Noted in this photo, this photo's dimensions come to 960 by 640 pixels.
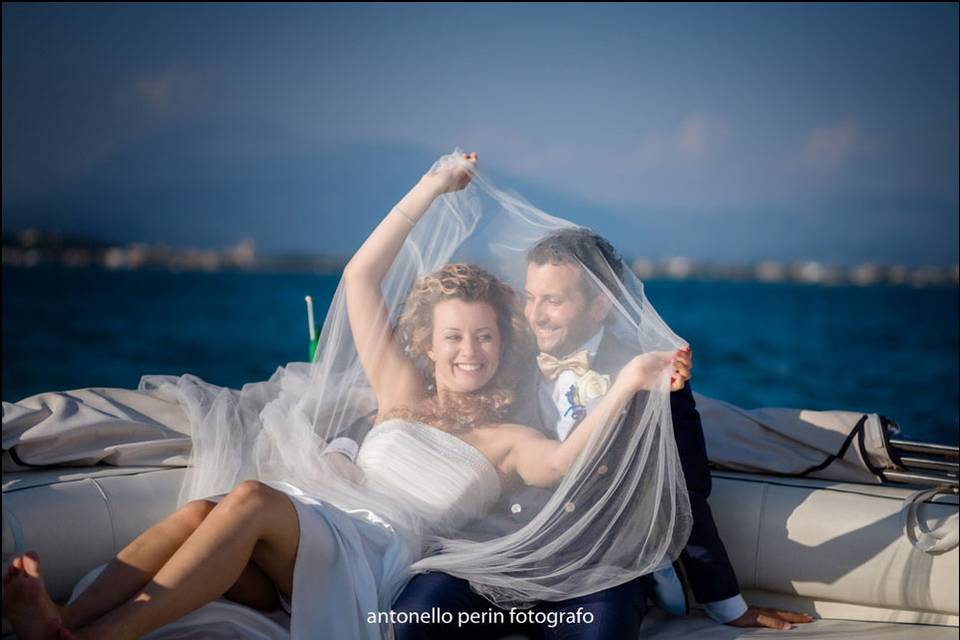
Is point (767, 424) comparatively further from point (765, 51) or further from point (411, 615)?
point (765, 51)

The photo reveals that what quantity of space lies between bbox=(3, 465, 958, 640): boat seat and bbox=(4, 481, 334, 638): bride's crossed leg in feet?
1.30

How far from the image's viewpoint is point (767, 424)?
9.74 feet

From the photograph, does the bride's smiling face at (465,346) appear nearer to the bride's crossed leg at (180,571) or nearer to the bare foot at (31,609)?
the bride's crossed leg at (180,571)

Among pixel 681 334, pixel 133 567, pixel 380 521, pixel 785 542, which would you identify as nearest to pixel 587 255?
pixel 380 521

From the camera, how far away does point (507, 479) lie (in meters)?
2.53

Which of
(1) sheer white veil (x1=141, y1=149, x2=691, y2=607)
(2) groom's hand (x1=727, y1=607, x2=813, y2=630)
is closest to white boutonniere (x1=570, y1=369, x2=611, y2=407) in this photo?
(1) sheer white veil (x1=141, y1=149, x2=691, y2=607)

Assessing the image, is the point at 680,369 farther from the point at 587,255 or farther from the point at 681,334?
the point at 681,334

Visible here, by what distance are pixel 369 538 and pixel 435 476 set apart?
249 mm

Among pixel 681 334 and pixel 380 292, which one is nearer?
pixel 380 292

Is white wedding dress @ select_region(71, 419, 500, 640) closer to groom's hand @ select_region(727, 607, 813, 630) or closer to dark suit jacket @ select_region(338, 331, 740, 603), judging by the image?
dark suit jacket @ select_region(338, 331, 740, 603)

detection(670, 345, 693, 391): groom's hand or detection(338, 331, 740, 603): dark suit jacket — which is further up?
detection(670, 345, 693, 391): groom's hand

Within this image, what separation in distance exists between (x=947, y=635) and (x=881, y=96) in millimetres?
25630

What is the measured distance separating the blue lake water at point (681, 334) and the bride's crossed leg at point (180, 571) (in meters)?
14.9

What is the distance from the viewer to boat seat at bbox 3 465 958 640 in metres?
2.44
